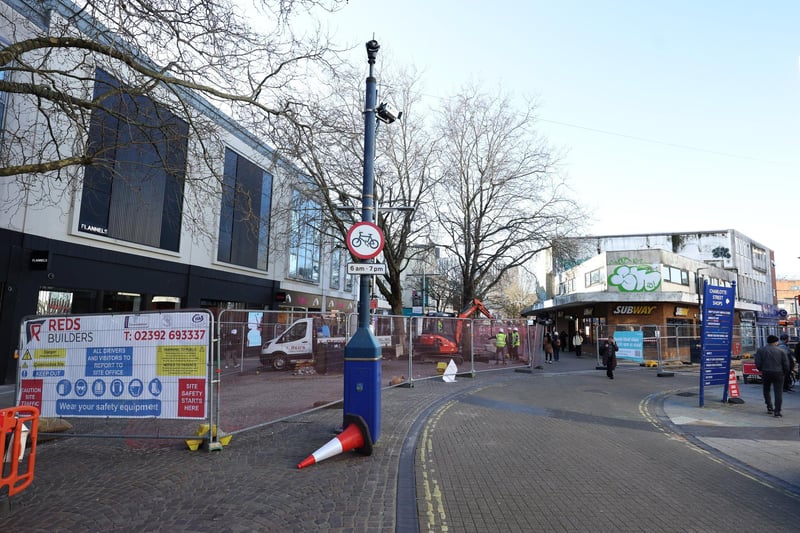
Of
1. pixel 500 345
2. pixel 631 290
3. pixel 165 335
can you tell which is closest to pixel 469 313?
pixel 500 345

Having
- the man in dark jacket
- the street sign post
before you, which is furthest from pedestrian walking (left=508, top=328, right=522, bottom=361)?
the street sign post

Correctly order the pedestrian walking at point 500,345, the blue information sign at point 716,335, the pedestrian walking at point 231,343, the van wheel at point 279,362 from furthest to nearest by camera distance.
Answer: the pedestrian walking at point 500,345 → the blue information sign at point 716,335 → the van wheel at point 279,362 → the pedestrian walking at point 231,343

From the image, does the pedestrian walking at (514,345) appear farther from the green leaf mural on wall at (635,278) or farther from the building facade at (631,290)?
the green leaf mural on wall at (635,278)

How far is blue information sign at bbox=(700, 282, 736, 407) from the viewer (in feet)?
37.5

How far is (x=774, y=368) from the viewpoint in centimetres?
996

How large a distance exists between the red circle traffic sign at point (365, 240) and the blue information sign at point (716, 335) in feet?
29.6

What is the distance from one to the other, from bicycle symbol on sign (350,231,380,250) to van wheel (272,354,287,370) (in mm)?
2655

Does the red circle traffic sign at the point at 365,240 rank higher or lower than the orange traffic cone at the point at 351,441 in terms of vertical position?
higher

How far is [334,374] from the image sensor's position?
9656 millimetres

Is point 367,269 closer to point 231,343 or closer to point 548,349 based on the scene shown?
point 231,343

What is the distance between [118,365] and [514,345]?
1656 cm

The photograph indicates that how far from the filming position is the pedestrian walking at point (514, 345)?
20047 millimetres

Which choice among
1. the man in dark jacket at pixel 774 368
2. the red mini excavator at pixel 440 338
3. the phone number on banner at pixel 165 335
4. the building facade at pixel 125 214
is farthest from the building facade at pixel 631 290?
the phone number on banner at pixel 165 335

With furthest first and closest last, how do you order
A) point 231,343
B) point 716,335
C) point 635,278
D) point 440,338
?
point 635,278 → point 440,338 → point 716,335 → point 231,343
